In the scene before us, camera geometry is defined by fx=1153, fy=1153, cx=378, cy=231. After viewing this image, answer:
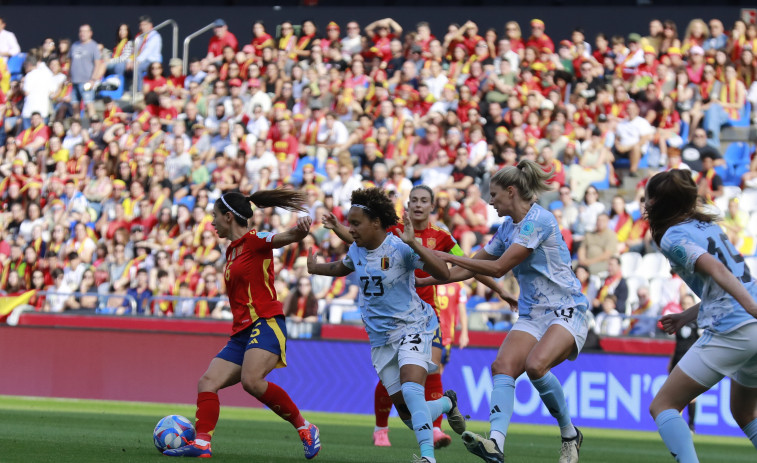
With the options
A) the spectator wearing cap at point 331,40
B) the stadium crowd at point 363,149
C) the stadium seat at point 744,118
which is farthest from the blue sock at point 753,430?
the spectator wearing cap at point 331,40

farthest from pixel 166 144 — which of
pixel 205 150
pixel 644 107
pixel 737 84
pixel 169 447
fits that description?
pixel 169 447

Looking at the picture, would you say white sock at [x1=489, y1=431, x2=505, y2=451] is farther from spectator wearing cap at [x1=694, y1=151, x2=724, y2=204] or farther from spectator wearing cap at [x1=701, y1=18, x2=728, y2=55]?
spectator wearing cap at [x1=701, y1=18, x2=728, y2=55]

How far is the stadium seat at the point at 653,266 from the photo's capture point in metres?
18.2

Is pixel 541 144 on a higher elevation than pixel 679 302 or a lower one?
higher

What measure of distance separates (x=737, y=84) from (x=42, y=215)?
43.8ft

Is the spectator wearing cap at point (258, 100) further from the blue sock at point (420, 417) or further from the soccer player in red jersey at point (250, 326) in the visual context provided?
the blue sock at point (420, 417)

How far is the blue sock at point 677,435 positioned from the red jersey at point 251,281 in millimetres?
3552

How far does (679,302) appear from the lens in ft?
56.0

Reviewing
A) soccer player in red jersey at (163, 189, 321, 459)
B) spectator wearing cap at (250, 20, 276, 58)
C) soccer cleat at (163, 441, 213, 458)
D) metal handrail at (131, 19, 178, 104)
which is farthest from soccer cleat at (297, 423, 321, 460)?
metal handrail at (131, 19, 178, 104)

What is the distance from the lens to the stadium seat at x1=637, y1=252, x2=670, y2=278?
18188 millimetres

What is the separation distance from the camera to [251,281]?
30.2 ft

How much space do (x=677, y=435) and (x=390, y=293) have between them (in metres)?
2.50

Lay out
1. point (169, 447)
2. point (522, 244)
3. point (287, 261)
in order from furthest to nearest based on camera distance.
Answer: point (287, 261)
point (169, 447)
point (522, 244)

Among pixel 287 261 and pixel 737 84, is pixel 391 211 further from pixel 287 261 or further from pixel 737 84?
pixel 737 84
